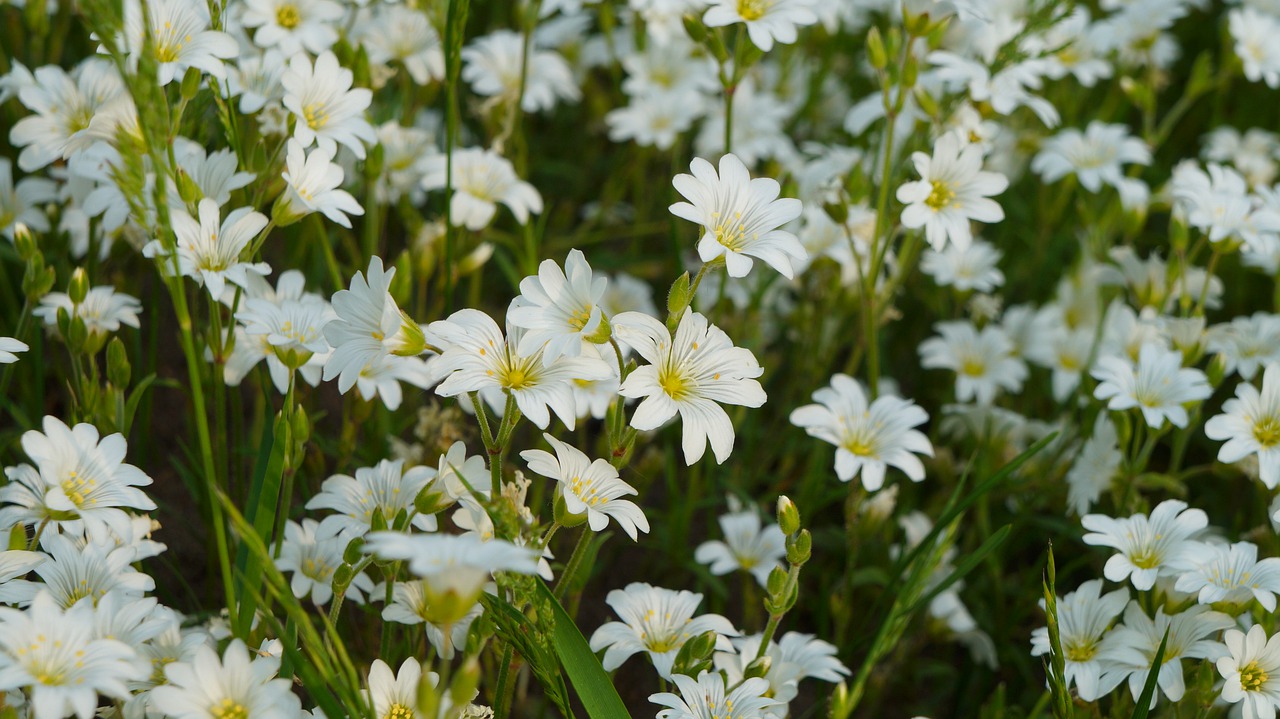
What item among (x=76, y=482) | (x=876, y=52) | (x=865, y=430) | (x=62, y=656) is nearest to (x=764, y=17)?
(x=876, y=52)

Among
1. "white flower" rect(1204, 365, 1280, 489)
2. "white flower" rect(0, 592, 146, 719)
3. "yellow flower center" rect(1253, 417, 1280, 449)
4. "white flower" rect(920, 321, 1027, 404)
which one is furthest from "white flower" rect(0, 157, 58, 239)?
"yellow flower center" rect(1253, 417, 1280, 449)

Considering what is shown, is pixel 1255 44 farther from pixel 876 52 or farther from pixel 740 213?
pixel 740 213

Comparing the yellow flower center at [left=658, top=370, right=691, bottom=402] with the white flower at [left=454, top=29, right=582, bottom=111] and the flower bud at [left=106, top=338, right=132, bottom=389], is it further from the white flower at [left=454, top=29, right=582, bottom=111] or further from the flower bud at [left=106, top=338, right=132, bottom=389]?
the white flower at [left=454, top=29, right=582, bottom=111]

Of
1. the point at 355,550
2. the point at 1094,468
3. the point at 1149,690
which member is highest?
the point at 355,550

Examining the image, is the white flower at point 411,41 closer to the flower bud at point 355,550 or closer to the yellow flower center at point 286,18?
the yellow flower center at point 286,18

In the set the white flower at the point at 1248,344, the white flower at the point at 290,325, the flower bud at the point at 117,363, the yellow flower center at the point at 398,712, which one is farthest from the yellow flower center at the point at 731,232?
the white flower at the point at 1248,344

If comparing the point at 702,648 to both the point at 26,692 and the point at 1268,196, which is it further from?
the point at 1268,196

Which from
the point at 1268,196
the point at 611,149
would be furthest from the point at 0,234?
the point at 1268,196
